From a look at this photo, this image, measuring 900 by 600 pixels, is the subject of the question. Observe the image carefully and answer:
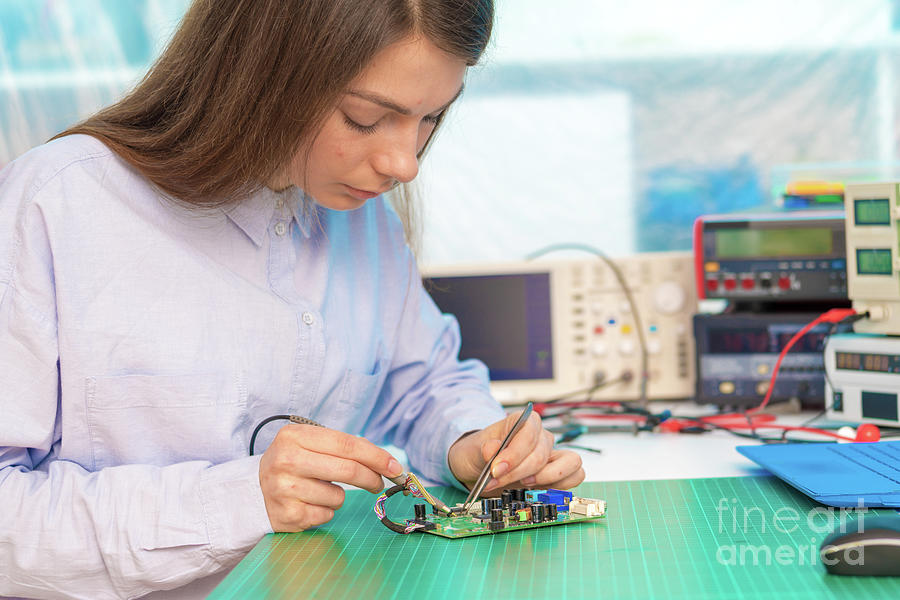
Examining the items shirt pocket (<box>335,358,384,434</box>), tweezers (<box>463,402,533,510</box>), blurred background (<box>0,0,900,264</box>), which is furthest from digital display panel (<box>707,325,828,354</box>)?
blurred background (<box>0,0,900,264</box>)

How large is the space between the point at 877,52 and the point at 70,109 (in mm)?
3238

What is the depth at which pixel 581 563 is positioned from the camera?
32.6 inches

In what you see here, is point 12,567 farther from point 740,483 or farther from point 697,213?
point 697,213

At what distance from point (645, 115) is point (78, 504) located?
10.5ft

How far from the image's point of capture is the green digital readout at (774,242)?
1.83 meters

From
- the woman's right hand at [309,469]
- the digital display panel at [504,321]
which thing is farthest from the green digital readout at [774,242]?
the woman's right hand at [309,469]

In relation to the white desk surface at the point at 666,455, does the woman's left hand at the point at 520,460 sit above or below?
above

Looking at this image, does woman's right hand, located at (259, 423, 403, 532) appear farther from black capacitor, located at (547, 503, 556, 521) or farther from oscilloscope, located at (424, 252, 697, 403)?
oscilloscope, located at (424, 252, 697, 403)

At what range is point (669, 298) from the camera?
6.64 feet

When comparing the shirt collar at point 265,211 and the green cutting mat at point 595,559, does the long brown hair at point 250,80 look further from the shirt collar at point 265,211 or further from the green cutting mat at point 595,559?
the green cutting mat at point 595,559

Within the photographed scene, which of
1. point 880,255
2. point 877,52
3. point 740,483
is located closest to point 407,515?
point 740,483

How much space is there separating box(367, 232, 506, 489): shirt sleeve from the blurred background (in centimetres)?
225

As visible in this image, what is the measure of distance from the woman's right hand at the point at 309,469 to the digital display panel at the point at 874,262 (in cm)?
105

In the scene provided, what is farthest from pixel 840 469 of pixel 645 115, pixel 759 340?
pixel 645 115
